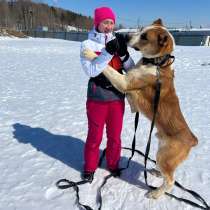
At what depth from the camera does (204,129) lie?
7047 millimetres

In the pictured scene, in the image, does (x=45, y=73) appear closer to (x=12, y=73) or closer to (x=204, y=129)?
(x=12, y=73)

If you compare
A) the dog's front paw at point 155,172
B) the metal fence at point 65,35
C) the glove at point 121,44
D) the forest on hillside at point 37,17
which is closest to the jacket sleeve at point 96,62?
the glove at point 121,44

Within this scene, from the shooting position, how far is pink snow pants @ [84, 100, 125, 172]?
4.38 m

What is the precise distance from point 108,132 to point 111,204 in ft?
3.20

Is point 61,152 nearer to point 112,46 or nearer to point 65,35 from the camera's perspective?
point 112,46

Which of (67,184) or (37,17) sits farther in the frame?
(37,17)

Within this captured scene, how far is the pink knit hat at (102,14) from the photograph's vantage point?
4.02 metres

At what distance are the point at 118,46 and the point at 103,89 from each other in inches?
24.1

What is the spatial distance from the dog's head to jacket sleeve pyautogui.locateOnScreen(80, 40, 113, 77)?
1.30 ft

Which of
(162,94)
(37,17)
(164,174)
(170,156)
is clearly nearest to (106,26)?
(162,94)

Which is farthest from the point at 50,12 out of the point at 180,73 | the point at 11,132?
the point at 11,132

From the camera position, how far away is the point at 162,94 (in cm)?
415

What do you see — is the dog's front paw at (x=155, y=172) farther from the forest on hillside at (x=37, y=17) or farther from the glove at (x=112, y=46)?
the forest on hillside at (x=37, y=17)

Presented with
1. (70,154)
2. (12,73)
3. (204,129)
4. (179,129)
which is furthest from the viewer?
(12,73)
